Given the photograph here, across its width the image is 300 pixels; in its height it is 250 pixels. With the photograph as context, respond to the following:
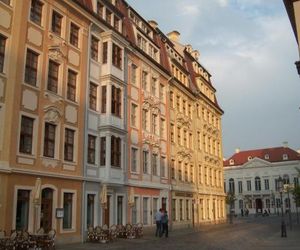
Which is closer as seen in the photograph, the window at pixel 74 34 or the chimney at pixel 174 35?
the window at pixel 74 34

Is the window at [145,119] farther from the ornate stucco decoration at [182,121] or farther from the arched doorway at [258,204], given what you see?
the arched doorway at [258,204]

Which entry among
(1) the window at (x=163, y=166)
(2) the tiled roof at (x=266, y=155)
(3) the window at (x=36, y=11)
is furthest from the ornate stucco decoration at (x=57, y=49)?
(2) the tiled roof at (x=266, y=155)

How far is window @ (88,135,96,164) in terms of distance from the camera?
88.2 feet

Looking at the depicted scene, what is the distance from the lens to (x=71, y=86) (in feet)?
85.0

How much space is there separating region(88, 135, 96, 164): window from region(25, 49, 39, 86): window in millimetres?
5817

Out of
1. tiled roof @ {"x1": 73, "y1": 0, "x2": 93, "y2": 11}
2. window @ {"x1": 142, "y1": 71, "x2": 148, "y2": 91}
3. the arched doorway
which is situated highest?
tiled roof @ {"x1": 73, "y1": 0, "x2": 93, "y2": 11}

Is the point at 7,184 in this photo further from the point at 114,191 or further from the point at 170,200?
the point at 170,200

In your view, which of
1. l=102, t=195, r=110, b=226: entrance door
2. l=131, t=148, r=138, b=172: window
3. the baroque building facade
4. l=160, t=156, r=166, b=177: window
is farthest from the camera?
l=160, t=156, r=166, b=177: window

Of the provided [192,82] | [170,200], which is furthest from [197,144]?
[170,200]

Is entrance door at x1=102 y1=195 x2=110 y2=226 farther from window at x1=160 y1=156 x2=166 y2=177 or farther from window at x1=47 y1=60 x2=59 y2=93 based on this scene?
window at x1=160 y1=156 x2=166 y2=177

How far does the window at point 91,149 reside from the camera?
26.9 metres

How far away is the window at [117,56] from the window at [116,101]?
1920 millimetres

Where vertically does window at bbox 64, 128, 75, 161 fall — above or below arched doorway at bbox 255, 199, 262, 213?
above

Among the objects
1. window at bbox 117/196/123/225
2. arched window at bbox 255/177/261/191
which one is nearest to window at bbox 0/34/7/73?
window at bbox 117/196/123/225
